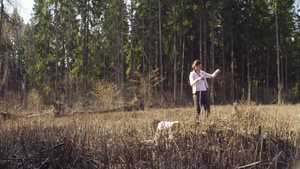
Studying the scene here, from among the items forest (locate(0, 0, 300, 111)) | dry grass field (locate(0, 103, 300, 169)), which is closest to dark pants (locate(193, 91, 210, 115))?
dry grass field (locate(0, 103, 300, 169))

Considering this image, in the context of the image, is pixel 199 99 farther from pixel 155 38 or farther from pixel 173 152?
pixel 155 38

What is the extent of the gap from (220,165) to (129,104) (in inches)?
559

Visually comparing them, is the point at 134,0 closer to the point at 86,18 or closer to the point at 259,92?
the point at 86,18

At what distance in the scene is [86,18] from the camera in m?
25.9

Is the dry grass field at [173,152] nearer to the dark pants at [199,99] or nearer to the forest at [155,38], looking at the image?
the dark pants at [199,99]

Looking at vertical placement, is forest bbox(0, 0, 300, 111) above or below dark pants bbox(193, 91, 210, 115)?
above

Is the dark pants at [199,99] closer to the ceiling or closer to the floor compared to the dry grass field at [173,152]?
closer to the ceiling

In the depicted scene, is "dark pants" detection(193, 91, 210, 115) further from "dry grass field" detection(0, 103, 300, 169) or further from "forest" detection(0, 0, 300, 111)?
"forest" detection(0, 0, 300, 111)

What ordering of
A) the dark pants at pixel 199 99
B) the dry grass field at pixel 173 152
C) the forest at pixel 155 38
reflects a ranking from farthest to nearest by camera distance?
1. the forest at pixel 155 38
2. the dark pants at pixel 199 99
3. the dry grass field at pixel 173 152

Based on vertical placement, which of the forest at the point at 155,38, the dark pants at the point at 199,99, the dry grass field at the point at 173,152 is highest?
the forest at the point at 155,38

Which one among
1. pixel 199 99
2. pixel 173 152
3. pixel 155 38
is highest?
pixel 155 38

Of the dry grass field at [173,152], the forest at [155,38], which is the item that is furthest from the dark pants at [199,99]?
the forest at [155,38]

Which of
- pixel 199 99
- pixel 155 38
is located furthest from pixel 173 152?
pixel 155 38

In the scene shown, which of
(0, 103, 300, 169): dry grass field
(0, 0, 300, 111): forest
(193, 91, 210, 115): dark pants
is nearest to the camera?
(0, 103, 300, 169): dry grass field
